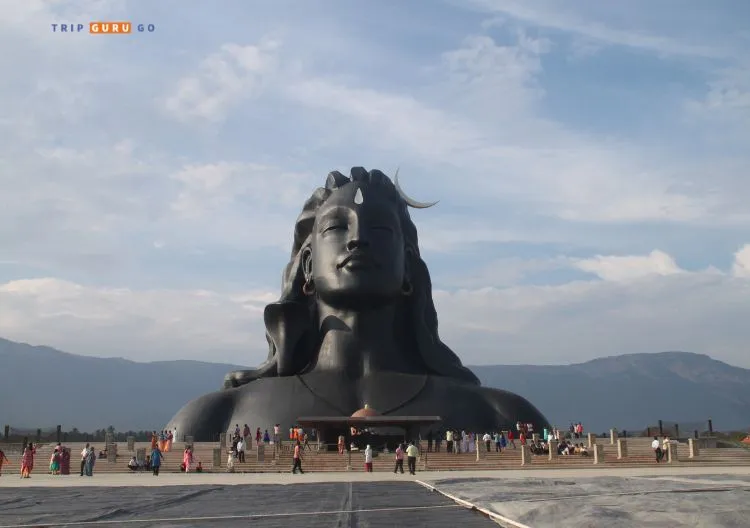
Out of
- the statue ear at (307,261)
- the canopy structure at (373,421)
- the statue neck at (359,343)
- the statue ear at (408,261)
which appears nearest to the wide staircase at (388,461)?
the canopy structure at (373,421)

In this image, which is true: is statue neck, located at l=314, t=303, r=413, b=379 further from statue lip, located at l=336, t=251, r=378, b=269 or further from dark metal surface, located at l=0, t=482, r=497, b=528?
dark metal surface, located at l=0, t=482, r=497, b=528

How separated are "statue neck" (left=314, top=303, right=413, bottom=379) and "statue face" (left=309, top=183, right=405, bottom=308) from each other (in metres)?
0.90

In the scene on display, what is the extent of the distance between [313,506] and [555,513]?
15.4 ft

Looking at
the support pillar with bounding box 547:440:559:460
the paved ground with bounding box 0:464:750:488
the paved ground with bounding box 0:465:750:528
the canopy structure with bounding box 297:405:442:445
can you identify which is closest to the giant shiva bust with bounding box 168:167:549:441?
the canopy structure with bounding box 297:405:442:445

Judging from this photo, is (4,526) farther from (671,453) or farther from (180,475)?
(671,453)

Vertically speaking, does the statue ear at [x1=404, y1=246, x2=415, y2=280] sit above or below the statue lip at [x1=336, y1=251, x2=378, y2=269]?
above

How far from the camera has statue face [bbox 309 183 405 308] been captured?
4106cm

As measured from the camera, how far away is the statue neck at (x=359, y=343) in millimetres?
41406

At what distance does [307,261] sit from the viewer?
4459 cm

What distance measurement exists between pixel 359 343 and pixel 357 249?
15.3 feet

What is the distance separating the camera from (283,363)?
42469 mm

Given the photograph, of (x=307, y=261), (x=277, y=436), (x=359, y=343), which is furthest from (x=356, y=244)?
(x=277, y=436)

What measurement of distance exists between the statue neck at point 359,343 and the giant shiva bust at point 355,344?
0.05 m

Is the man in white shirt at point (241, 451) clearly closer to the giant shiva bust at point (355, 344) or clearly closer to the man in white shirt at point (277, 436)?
the man in white shirt at point (277, 436)
